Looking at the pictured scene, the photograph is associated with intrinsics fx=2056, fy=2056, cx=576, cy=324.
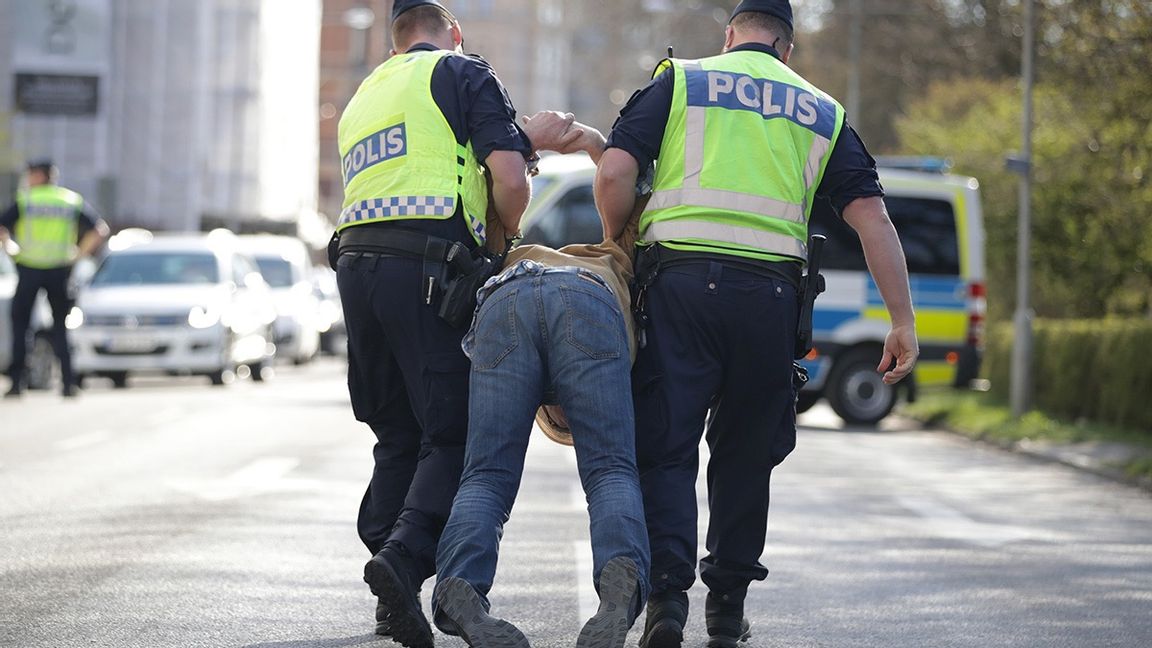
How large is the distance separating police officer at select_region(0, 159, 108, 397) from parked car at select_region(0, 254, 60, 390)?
8.51 feet

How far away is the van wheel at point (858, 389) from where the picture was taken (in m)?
20.8

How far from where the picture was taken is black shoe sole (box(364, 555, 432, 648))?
219 inches

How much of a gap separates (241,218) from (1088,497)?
49.1m

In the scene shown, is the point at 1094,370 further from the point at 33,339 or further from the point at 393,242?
the point at 393,242

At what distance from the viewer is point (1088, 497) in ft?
44.3

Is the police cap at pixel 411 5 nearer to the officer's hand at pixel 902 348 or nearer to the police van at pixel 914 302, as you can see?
the officer's hand at pixel 902 348

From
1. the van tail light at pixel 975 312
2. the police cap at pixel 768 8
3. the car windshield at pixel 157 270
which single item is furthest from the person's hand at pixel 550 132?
the car windshield at pixel 157 270

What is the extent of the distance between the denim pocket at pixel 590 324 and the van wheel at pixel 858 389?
15.5m

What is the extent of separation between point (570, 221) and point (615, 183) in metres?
12.1

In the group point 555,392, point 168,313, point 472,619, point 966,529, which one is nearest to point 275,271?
point 168,313

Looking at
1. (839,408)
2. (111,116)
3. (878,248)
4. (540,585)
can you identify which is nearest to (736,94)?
(878,248)

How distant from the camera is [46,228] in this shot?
58.4ft

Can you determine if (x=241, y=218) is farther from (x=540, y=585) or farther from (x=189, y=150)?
(x=540, y=585)

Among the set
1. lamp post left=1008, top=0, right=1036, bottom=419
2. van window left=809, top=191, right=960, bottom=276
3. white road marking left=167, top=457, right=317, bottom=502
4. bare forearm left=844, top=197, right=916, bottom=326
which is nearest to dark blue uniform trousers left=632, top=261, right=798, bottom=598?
bare forearm left=844, top=197, right=916, bottom=326
